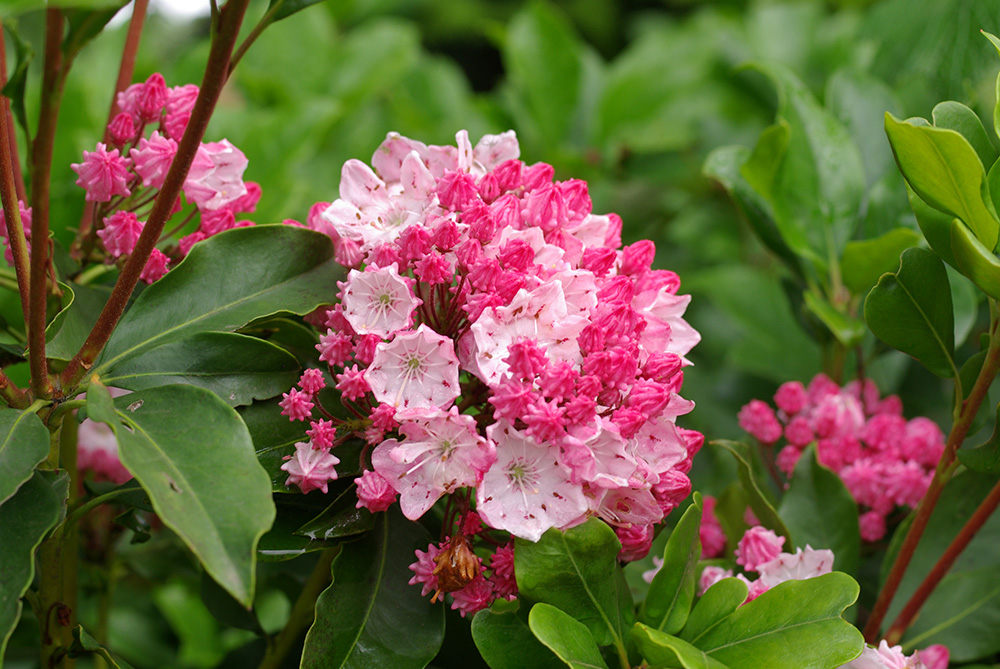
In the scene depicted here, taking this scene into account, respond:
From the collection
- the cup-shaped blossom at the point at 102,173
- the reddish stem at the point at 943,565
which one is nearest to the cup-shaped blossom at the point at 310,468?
the cup-shaped blossom at the point at 102,173

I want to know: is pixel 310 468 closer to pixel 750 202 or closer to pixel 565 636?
pixel 565 636

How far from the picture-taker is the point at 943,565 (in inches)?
32.8

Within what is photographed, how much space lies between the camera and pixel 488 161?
0.86m

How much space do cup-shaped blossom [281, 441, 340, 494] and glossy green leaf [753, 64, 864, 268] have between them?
0.76m

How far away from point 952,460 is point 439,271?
0.52m

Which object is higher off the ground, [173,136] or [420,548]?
[173,136]

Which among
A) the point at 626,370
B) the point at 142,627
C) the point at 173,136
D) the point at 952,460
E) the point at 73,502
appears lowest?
the point at 142,627

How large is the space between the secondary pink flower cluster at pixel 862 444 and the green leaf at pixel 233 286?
57 centimetres

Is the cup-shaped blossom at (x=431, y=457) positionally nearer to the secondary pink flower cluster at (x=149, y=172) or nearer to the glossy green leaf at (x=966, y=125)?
the secondary pink flower cluster at (x=149, y=172)

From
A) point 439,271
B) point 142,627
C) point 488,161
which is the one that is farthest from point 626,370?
point 142,627

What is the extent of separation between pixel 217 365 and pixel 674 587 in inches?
17.4

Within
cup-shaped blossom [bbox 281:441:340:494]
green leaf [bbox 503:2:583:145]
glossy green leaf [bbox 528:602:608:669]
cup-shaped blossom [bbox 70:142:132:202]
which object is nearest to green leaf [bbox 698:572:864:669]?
glossy green leaf [bbox 528:602:608:669]

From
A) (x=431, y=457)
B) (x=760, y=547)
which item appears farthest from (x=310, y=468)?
(x=760, y=547)

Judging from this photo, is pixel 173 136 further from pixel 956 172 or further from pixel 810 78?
pixel 810 78
